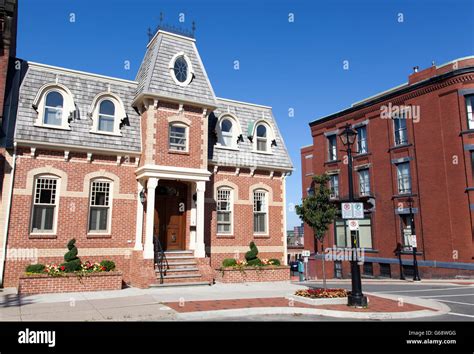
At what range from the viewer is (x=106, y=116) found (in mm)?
16609

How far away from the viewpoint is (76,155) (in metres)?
15.5

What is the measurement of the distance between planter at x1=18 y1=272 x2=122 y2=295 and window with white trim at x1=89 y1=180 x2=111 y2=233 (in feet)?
8.52

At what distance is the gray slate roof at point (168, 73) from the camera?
16531mm

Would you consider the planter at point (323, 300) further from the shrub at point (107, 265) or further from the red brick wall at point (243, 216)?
the shrub at point (107, 265)

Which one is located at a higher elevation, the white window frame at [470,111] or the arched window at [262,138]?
the white window frame at [470,111]

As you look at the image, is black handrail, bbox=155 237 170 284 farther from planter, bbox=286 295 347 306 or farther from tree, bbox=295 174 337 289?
tree, bbox=295 174 337 289

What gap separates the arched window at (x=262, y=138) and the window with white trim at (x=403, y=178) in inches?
524

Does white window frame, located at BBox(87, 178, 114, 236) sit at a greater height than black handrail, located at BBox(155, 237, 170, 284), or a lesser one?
greater

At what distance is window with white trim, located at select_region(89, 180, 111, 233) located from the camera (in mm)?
15633

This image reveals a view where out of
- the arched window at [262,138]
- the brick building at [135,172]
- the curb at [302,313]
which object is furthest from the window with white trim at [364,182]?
the curb at [302,313]

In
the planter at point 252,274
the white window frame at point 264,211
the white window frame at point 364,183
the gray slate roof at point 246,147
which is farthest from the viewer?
the white window frame at point 364,183

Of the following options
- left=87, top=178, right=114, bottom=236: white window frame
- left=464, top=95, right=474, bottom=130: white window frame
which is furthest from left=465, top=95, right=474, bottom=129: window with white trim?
left=87, top=178, right=114, bottom=236: white window frame
